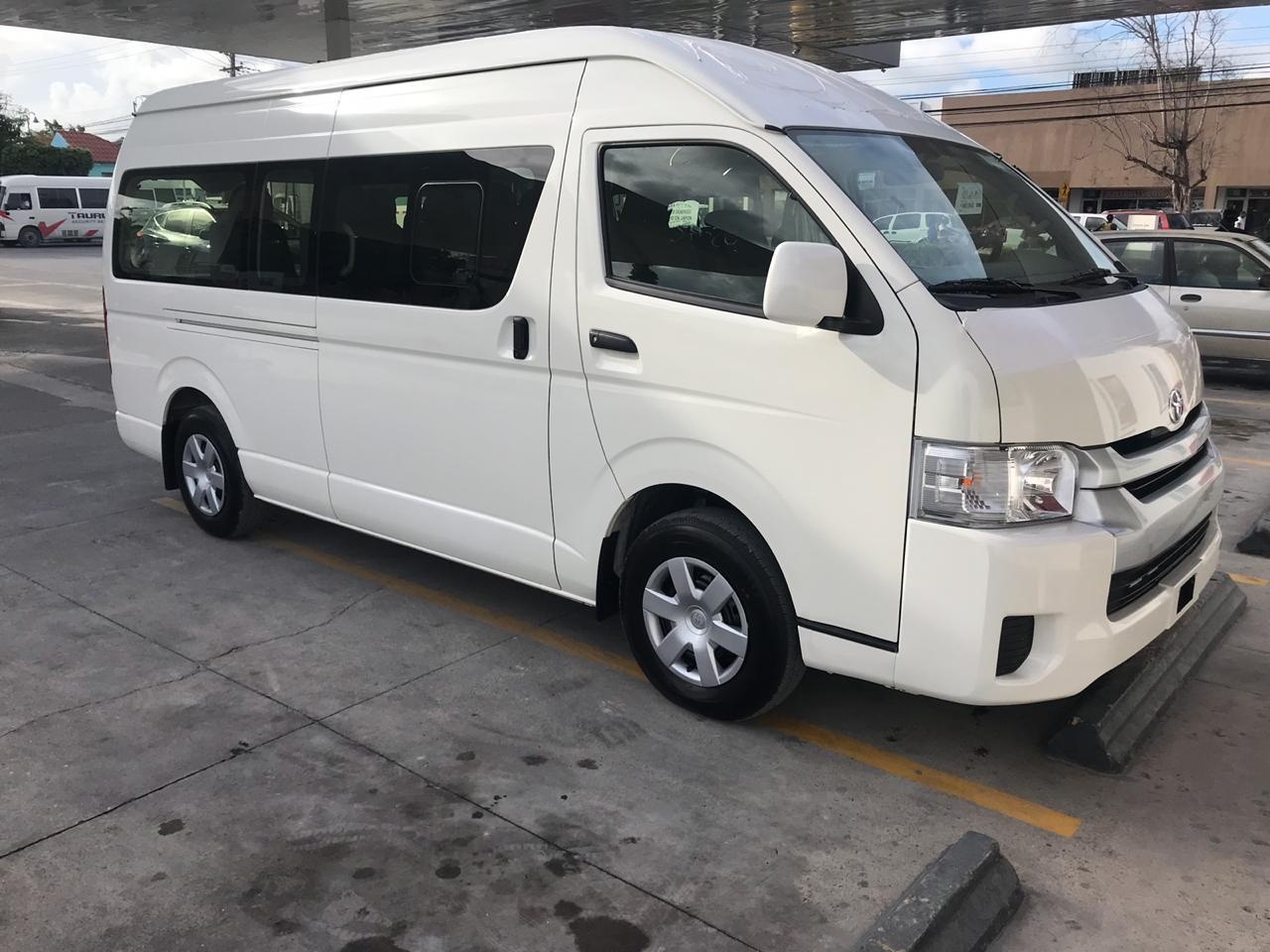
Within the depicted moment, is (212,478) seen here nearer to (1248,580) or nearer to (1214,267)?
(1248,580)

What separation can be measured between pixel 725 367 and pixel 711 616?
929mm

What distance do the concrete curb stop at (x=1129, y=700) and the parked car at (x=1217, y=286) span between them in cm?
785

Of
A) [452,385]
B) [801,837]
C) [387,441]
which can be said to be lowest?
[801,837]

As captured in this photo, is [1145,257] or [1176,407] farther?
[1145,257]

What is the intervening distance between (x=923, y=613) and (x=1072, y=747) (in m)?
0.95

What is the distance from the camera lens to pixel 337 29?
50.2 ft

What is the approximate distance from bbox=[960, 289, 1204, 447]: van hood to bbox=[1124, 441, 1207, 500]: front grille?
0.16m

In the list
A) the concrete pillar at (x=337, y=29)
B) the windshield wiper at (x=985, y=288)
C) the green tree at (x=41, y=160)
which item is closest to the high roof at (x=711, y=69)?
the windshield wiper at (x=985, y=288)

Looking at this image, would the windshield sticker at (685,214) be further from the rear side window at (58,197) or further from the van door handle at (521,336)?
the rear side window at (58,197)

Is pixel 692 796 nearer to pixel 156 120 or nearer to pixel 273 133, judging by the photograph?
pixel 273 133

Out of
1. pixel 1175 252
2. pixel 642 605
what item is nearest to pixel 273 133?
Answer: pixel 642 605

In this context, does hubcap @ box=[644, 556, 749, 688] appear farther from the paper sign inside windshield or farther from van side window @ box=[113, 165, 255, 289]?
van side window @ box=[113, 165, 255, 289]

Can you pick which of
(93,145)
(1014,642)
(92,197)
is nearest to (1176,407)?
(1014,642)

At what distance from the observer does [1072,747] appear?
379 centimetres
